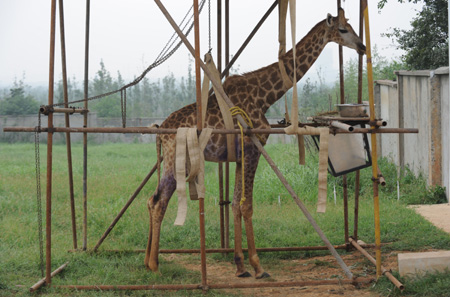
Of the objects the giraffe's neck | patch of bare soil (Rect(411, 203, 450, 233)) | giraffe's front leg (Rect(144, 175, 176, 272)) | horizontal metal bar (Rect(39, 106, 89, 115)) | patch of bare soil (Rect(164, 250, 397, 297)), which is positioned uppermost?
the giraffe's neck

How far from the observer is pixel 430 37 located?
12633 mm

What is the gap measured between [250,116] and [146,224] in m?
2.95

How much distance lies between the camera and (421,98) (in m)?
10.2

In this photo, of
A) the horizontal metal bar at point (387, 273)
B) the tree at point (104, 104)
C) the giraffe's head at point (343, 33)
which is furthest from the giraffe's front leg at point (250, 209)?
the tree at point (104, 104)

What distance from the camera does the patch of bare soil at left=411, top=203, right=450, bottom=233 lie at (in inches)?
310

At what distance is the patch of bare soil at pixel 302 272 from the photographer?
5649 mm

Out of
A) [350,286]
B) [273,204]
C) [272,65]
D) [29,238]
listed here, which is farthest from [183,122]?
[273,204]

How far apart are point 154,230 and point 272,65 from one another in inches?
86.9

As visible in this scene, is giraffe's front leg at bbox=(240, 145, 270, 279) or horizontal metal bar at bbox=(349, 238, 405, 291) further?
giraffe's front leg at bbox=(240, 145, 270, 279)

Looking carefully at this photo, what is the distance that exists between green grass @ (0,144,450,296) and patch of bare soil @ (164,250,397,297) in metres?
0.17

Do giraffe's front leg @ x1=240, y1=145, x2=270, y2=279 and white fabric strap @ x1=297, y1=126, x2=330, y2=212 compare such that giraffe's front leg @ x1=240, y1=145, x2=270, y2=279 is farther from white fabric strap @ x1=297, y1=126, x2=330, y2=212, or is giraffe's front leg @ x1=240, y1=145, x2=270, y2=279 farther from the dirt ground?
white fabric strap @ x1=297, y1=126, x2=330, y2=212

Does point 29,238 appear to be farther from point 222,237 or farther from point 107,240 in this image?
point 222,237

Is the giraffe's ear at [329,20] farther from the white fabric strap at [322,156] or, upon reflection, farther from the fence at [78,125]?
the fence at [78,125]

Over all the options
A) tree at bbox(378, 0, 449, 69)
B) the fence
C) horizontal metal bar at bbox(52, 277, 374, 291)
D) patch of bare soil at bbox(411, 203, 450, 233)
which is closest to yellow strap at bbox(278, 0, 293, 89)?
horizontal metal bar at bbox(52, 277, 374, 291)
